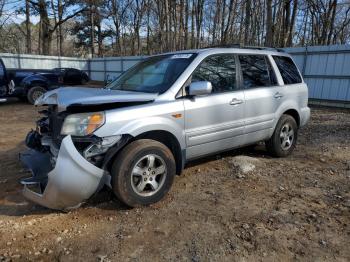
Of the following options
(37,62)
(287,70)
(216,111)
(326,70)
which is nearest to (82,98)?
(216,111)

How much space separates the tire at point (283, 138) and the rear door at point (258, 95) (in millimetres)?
238

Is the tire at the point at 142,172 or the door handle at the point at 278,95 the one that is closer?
the tire at the point at 142,172

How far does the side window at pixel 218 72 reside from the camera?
436cm

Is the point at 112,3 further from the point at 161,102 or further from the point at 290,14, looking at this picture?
the point at 161,102

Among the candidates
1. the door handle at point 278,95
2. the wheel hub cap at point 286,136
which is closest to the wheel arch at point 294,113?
the wheel hub cap at point 286,136

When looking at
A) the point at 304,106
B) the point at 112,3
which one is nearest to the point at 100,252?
the point at 304,106

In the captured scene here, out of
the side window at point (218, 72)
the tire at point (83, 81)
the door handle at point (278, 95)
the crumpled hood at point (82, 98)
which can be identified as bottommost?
the tire at point (83, 81)

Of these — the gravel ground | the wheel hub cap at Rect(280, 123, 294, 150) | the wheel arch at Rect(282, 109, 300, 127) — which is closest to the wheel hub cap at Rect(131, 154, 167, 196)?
the gravel ground

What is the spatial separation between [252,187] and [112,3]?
33861 millimetres

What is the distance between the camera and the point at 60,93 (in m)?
3.84

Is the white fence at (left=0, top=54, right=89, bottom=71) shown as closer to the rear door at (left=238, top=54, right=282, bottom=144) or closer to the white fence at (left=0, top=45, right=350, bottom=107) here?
the white fence at (left=0, top=45, right=350, bottom=107)

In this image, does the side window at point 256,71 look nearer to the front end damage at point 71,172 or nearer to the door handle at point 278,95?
the door handle at point 278,95

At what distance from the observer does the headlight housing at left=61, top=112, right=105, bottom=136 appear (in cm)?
→ 338

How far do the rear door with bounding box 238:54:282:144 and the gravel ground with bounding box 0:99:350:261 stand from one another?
0.59 m
